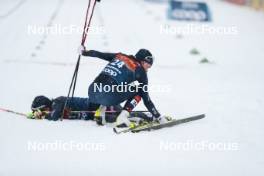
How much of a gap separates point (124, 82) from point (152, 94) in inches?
112

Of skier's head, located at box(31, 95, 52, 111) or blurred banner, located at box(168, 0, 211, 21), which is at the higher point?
blurred banner, located at box(168, 0, 211, 21)

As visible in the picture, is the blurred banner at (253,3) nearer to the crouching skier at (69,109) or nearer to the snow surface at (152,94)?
the snow surface at (152,94)

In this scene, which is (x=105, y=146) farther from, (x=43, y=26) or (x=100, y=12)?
(x=100, y=12)

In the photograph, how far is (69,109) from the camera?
8.12m

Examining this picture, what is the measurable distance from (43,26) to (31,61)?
5602 millimetres

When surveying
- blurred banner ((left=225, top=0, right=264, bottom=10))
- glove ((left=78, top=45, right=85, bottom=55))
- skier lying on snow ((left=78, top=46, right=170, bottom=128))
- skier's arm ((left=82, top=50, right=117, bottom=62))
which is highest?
glove ((left=78, top=45, right=85, bottom=55))

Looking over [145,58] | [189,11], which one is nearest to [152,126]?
[145,58]

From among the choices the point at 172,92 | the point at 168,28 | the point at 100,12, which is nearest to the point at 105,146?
the point at 172,92

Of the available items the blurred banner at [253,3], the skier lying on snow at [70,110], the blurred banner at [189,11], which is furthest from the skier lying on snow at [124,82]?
the blurred banner at [253,3]

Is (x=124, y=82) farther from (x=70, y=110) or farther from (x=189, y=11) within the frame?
(x=189, y=11)

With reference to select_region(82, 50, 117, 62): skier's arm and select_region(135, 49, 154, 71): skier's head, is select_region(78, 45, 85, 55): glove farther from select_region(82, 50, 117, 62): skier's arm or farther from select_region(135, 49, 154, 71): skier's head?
select_region(135, 49, 154, 71): skier's head

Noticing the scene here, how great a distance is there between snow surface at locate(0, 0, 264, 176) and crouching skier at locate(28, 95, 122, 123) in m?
0.18

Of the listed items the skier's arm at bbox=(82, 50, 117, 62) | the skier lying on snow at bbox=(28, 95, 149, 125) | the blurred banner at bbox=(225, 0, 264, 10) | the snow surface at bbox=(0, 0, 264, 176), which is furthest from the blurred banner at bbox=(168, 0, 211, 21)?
the blurred banner at bbox=(225, 0, 264, 10)

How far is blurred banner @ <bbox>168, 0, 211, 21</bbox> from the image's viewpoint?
16188 millimetres
